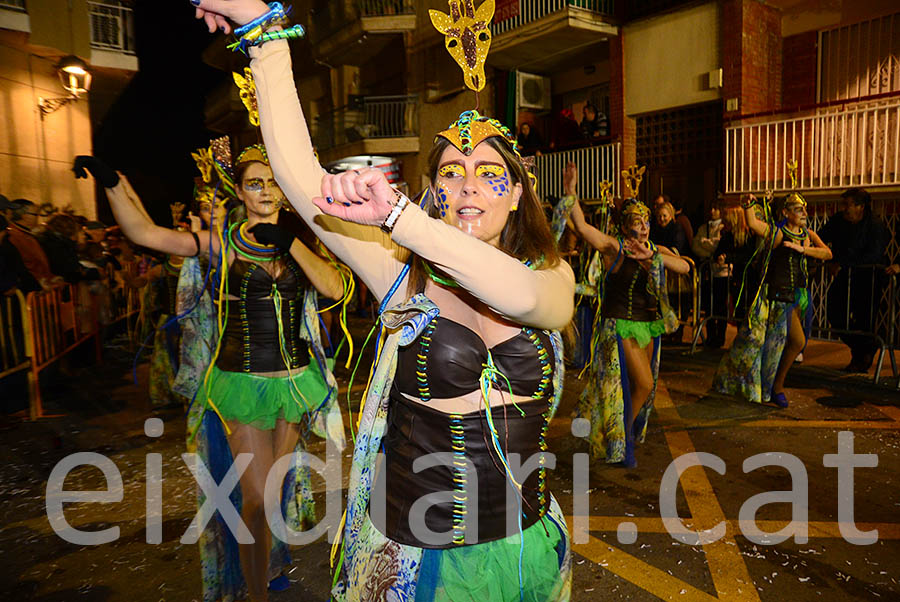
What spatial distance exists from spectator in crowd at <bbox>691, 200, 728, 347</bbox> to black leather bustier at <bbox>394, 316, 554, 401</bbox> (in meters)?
9.23

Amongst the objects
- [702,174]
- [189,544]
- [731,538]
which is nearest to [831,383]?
[731,538]

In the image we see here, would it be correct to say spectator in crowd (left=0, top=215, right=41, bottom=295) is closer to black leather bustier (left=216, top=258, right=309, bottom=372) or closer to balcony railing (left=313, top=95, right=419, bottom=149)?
black leather bustier (left=216, top=258, right=309, bottom=372)

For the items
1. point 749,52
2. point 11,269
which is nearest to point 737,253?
point 749,52

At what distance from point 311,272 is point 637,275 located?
3279mm

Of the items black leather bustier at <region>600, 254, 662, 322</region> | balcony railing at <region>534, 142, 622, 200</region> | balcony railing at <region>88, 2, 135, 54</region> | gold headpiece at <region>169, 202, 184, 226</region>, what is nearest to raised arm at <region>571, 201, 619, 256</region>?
black leather bustier at <region>600, 254, 662, 322</region>

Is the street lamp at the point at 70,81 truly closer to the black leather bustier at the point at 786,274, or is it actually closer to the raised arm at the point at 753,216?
the raised arm at the point at 753,216

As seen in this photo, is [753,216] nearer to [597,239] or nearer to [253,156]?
[597,239]

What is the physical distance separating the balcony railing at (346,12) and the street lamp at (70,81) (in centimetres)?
881

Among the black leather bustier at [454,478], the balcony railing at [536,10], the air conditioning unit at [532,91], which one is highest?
→ the balcony railing at [536,10]

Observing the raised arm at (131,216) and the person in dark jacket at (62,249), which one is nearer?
the raised arm at (131,216)

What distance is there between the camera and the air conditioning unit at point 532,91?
17859 millimetres

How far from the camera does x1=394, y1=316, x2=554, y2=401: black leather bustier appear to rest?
1.81 meters

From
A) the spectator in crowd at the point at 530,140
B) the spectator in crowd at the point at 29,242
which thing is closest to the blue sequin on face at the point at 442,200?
the spectator in crowd at the point at 29,242

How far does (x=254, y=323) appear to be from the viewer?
3420 mm
